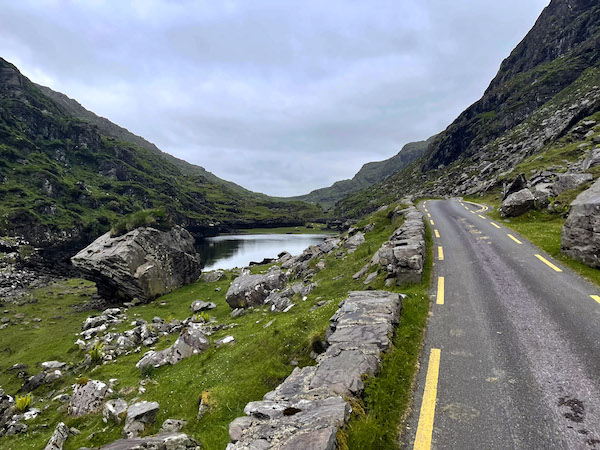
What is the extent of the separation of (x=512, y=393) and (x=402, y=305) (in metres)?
5.66

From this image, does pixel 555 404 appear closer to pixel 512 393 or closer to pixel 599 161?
pixel 512 393

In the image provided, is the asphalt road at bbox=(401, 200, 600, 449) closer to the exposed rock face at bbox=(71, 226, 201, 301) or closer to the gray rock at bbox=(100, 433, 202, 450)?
the gray rock at bbox=(100, 433, 202, 450)

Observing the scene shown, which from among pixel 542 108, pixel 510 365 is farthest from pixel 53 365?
pixel 542 108

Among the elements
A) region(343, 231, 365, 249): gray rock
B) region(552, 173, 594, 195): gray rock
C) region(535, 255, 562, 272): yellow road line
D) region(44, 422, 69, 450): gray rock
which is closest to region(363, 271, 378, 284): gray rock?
region(535, 255, 562, 272): yellow road line

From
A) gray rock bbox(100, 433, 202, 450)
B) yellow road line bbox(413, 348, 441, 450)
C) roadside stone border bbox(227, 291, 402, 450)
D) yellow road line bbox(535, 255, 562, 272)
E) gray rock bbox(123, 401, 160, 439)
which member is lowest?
gray rock bbox(123, 401, 160, 439)

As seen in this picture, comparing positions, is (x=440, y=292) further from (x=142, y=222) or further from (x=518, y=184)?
(x=142, y=222)

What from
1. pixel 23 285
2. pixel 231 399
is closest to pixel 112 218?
pixel 23 285

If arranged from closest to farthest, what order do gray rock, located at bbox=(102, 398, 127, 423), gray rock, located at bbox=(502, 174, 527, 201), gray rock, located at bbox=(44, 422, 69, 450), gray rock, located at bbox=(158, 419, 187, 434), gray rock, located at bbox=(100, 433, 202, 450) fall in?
1. gray rock, located at bbox=(100, 433, 202, 450)
2. gray rock, located at bbox=(158, 419, 187, 434)
3. gray rock, located at bbox=(44, 422, 69, 450)
4. gray rock, located at bbox=(102, 398, 127, 423)
5. gray rock, located at bbox=(502, 174, 527, 201)

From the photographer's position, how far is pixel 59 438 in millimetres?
13227

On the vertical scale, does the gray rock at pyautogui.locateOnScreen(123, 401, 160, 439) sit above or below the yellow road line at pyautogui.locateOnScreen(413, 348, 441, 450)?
below

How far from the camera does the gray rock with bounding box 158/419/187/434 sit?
34.4 feet

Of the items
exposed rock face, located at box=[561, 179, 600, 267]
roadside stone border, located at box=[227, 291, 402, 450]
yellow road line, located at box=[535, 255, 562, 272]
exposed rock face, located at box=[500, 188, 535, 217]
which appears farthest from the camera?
exposed rock face, located at box=[500, 188, 535, 217]

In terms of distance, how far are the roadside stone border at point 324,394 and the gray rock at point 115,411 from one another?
9033 mm

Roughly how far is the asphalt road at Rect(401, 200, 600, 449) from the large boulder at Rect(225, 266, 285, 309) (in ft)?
63.5
